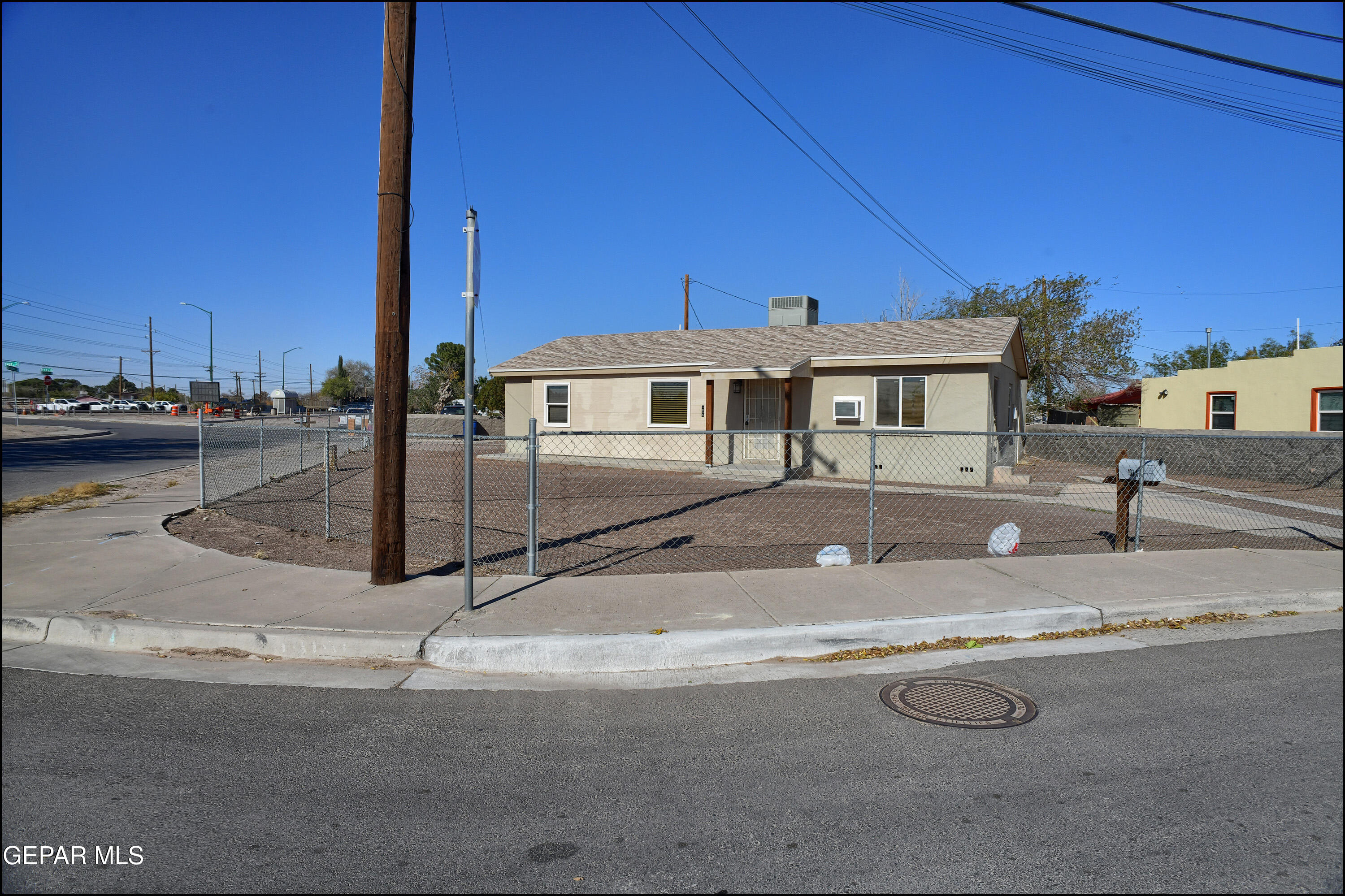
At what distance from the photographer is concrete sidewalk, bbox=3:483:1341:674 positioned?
5191 millimetres

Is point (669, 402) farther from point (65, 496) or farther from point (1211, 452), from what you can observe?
point (1211, 452)

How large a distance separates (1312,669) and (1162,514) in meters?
8.78

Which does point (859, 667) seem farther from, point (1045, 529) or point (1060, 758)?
point (1045, 529)

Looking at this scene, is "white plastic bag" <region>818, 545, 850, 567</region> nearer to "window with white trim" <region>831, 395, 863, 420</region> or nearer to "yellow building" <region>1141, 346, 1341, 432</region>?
"yellow building" <region>1141, 346, 1341, 432</region>

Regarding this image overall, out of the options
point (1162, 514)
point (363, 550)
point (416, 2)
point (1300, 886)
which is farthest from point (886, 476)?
point (1300, 886)

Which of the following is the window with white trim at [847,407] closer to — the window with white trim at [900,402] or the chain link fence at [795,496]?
the window with white trim at [900,402]

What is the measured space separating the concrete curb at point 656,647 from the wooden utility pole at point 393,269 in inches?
72.6

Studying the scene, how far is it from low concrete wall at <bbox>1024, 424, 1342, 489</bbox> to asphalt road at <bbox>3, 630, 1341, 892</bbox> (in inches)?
191

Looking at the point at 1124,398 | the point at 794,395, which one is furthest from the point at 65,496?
the point at 1124,398

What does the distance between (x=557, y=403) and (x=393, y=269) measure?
51.2ft

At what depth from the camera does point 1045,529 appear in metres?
10.8

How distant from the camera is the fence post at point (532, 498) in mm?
6664

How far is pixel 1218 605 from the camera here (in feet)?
20.7

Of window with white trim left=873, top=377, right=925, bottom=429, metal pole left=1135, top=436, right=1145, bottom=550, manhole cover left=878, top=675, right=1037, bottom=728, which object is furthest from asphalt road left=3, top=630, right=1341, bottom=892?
window with white trim left=873, top=377, right=925, bottom=429
